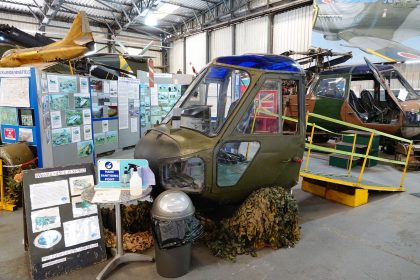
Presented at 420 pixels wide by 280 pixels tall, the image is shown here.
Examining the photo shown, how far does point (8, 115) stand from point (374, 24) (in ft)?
35.9

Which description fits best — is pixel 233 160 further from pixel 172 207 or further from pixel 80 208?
pixel 80 208

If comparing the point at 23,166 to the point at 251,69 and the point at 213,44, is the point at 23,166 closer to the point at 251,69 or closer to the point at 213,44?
the point at 251,69

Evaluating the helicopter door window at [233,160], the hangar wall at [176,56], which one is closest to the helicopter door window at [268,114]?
the helicopter door window at [233,160]

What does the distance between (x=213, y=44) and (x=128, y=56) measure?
6.72m

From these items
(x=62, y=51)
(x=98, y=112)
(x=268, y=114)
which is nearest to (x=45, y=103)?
(x=62, y=51)

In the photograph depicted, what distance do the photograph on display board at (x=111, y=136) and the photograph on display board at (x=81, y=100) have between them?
1.64m

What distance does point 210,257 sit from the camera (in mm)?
3053

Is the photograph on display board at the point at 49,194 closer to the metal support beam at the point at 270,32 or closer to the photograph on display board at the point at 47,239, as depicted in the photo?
the photograph on display board at the point at 47,239

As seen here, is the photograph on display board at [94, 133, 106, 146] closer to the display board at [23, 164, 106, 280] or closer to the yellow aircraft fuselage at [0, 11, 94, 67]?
the yellow aircraft fuselage at [0, 11, 94, 67]

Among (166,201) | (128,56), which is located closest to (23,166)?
(166,201)

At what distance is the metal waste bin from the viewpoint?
8.49 feet

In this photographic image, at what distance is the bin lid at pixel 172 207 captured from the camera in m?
2.59

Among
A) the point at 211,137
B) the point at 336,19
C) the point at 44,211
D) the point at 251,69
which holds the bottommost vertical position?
the point at 44,211

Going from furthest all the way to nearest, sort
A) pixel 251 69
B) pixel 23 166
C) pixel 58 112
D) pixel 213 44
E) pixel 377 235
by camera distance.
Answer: pixel 213 44, pixel 58 112, pixel 23 166, pixel 377 235, pixel 251 69
